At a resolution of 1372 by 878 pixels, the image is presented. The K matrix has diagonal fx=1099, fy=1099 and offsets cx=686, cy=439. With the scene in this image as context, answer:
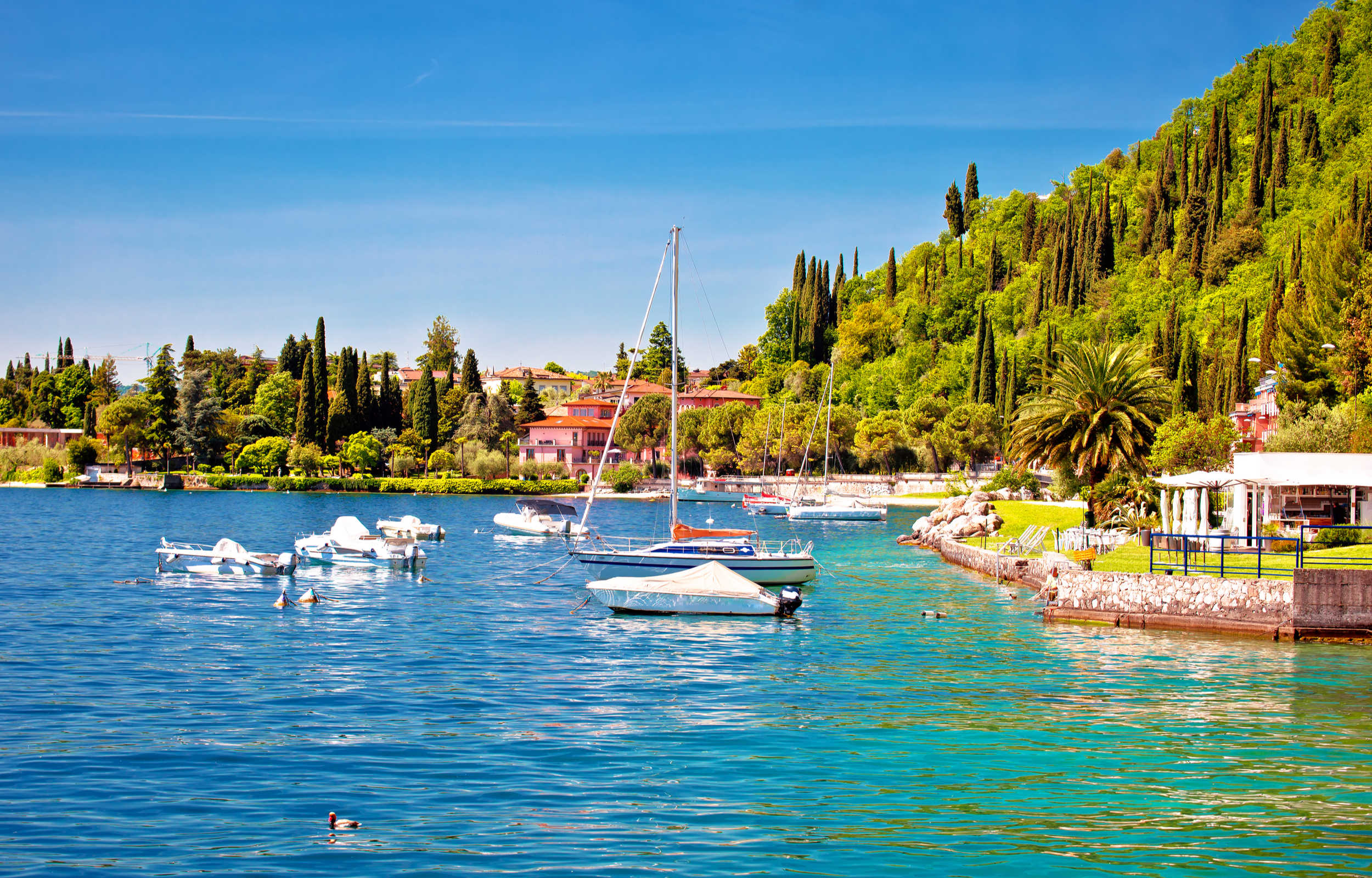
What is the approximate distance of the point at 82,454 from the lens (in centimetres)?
13075

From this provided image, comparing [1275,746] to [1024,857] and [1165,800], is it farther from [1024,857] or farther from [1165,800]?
[1024,857]

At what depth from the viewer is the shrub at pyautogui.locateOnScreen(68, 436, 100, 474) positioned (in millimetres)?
130500

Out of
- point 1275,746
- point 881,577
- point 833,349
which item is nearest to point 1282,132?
point 833,349

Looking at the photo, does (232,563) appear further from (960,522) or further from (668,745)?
(960,522)

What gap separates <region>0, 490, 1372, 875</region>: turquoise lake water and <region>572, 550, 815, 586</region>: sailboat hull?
9.77ft

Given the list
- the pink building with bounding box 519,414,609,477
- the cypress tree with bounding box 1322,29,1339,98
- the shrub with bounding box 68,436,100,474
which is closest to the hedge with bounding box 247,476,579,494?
the shrub with bounding box 68,436,100,474

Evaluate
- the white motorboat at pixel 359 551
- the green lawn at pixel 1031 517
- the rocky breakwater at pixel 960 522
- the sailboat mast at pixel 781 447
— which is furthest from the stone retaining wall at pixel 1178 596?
the sailboat mast at pixel 781 447

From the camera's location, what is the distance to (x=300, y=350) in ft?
486

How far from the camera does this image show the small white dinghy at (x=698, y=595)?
30.8 metres

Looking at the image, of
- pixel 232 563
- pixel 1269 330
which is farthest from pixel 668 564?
pixel 1269 330

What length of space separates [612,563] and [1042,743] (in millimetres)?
19899

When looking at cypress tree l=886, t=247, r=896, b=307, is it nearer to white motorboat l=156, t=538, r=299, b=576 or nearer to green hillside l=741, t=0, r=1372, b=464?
green hillside l=741, t=0, r=1372, b=464

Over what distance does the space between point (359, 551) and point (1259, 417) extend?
50.9 m

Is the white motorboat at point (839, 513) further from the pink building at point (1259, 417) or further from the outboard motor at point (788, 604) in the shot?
the outboard motor at point (788, 604)
